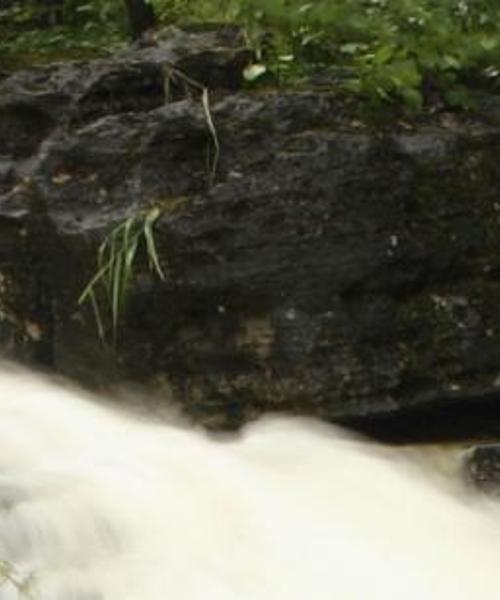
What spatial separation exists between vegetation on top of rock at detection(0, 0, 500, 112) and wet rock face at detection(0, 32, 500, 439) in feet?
0.63

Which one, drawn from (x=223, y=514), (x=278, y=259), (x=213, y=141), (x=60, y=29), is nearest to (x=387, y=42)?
(x=213, y=141)

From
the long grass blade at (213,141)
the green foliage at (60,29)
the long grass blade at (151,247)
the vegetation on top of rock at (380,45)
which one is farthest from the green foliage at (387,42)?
the green foliage at (60,29)

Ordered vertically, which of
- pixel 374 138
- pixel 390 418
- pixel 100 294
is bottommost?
pixel 390 418

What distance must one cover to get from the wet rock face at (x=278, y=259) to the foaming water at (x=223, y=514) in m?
0.18

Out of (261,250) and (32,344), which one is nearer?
(261,250)

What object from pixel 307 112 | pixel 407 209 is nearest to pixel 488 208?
pixel 407 209

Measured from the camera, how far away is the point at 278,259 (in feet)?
14.8

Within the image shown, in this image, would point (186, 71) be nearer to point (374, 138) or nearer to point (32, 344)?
point (374, 138)

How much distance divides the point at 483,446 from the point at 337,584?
2.85 feet

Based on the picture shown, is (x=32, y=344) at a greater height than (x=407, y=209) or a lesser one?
lesser

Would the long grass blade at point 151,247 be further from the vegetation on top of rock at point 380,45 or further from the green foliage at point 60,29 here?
the green foliage at point 60,29

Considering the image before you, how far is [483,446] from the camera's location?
430 centimetres

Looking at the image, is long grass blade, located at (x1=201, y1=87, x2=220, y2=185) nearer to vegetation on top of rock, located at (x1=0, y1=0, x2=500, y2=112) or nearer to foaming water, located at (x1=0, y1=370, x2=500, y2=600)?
vegetation on top of rock, located at (x1=0, y1=0, x2=500, y2=112)

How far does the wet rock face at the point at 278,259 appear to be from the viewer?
4.49 metres
